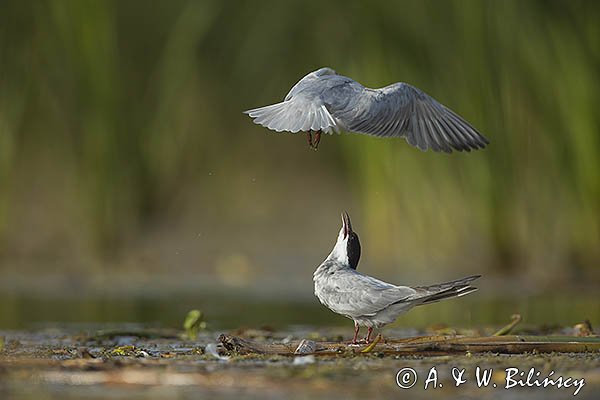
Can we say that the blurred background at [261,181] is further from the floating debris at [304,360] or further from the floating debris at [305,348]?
the floating debris at [304,360]

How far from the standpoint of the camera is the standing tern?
247 inches

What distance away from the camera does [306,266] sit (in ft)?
44.9

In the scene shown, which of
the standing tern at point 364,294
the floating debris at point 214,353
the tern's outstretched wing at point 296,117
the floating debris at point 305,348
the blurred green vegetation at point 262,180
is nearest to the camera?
the floating debris at point 214,353

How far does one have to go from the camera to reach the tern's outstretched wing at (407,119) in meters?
6.83

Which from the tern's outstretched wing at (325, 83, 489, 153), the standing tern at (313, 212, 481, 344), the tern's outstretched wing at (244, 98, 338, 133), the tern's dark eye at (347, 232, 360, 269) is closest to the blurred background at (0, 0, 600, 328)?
the tern's outstretched wing at (325, 83, 489, 153)

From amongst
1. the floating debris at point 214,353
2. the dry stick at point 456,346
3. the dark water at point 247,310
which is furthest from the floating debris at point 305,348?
the dark water at point 247,310

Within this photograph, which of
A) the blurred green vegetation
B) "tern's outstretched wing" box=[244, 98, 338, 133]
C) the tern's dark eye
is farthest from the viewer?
the blurred green vegetation

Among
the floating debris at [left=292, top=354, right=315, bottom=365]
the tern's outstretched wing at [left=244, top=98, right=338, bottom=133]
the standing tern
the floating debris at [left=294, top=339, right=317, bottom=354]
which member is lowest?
the floating debris at [left=292, top=354, right=315, bottom=365]

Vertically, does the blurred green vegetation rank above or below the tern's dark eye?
above

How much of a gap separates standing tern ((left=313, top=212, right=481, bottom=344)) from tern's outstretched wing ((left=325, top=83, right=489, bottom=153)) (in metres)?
0.62

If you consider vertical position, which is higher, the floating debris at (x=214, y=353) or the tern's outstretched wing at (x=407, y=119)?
the tern's outstretched wing at (x=407, y=119)

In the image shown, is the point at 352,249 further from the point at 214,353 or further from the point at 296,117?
the point at 214,353

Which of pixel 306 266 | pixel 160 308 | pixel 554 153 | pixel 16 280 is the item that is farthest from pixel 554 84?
pixel 16 280

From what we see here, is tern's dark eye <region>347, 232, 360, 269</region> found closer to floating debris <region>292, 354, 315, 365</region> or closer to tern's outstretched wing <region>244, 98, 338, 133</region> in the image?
tern's outstretched wing <region>244, 98, 338, 133</region>
